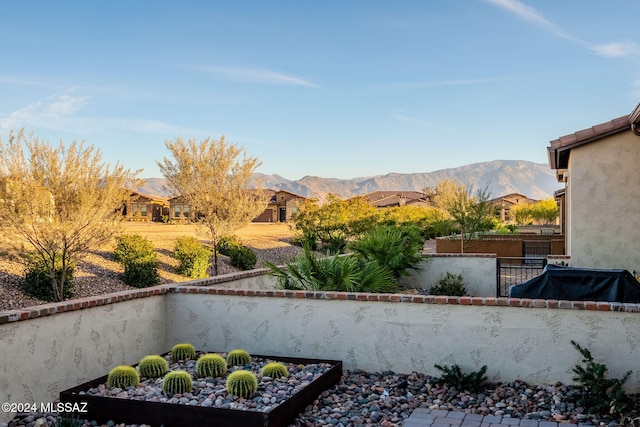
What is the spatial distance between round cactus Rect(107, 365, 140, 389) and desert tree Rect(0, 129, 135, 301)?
8121 mm

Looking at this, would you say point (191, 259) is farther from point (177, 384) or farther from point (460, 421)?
point (460, 421)

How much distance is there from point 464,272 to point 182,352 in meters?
9.55

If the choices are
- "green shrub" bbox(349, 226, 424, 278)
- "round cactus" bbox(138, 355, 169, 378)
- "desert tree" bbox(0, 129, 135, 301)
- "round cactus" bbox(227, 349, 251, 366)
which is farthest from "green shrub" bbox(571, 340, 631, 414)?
"desert tree" bbox(0, 129, 135, 301)

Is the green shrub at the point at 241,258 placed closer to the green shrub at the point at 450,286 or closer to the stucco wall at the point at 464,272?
the stucco wall at the point at 464,272

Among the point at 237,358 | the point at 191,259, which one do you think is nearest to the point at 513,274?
the point at 191,259

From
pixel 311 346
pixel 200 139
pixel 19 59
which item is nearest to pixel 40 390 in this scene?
pixel 311 346

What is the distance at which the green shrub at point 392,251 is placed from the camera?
1470 centimetres

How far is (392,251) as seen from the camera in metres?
14.8

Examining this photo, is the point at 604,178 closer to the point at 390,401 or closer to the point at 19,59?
the point at 390,401

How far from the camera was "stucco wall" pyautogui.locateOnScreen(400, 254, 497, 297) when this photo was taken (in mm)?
15086

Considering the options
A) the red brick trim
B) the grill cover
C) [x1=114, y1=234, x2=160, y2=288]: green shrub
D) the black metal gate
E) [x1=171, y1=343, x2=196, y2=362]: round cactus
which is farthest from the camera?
[x1=114, y1=234, x2=160, y2=288]: green shrub

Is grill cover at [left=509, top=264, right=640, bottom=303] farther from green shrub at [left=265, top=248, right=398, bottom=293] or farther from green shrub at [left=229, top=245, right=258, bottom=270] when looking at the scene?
green shrub at [left=229, top=245, right=258, bottom=270]

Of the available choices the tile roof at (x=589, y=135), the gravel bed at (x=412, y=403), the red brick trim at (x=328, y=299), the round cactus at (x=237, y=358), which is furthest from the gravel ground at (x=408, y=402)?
the tile roof at (x=589, y=135)

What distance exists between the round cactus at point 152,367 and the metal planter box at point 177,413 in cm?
74
